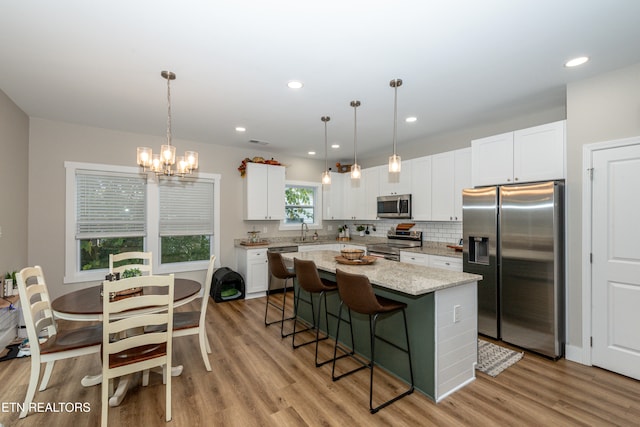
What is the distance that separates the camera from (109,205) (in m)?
4.39

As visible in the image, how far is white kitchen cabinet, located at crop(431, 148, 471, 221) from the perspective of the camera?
414 cm

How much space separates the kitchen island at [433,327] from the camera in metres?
2.22

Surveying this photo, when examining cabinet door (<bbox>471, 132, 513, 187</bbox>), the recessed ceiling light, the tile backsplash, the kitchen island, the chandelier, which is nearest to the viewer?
the kitchen island

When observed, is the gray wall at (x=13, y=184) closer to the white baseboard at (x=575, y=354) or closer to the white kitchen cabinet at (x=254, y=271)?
the white kitchen cabinet at (x=254, y=271)

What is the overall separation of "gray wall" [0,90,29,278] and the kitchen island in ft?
12.3

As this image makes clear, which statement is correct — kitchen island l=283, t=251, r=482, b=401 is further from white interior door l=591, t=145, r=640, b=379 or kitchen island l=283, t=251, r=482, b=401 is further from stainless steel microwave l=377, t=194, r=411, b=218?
stainless steel microwave l=377, t=194, r=411, b=218

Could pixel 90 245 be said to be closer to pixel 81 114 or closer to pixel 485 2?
pixel 81 114

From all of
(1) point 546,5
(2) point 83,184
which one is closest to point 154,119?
(2) point 83,184

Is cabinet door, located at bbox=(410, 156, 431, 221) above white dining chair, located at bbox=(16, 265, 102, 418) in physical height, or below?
above

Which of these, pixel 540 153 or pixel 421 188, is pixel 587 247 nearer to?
pixel 540 153

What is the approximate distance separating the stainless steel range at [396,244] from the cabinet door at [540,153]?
6.50 ft

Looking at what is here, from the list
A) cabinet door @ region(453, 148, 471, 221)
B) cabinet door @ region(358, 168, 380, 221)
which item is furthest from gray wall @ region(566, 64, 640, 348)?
cabinet door @ region(358, 168, 380, 221)

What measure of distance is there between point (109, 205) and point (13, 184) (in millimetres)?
1108

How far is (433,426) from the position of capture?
77.4 inches
